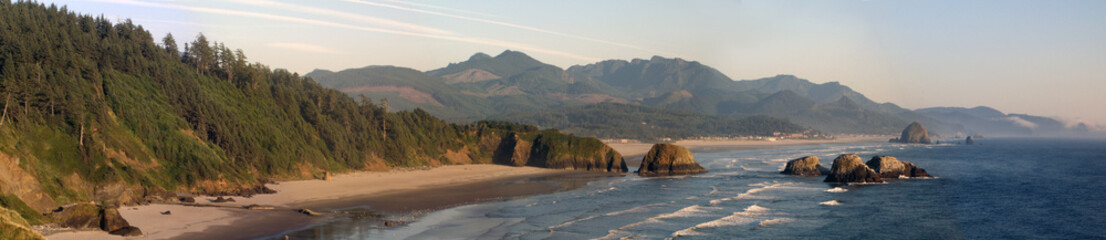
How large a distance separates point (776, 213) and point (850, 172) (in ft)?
103

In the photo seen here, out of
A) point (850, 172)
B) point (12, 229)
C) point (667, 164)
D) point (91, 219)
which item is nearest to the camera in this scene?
point (12, 229)

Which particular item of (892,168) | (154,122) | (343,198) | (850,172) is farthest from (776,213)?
(154,122)

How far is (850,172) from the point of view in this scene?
84.9 m

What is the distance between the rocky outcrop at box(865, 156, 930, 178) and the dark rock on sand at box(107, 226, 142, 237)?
78827 millimetres

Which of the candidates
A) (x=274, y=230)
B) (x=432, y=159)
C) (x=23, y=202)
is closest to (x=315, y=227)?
(x=274, y=230)

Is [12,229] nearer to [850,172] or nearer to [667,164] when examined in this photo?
[850,172]

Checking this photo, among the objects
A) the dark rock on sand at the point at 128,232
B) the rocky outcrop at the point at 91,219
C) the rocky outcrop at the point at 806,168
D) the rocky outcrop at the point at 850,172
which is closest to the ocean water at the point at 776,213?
the rocky outcrop at the point at 850,172

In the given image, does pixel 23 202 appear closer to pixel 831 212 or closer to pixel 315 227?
pixel 315 227

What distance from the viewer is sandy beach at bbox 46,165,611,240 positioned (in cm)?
4353

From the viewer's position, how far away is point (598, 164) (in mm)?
111312

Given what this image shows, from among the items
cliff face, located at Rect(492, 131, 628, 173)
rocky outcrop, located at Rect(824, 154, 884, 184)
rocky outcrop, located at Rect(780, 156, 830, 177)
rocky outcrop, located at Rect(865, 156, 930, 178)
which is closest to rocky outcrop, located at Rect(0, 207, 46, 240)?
rocky outcrop, located at Rect(824, 154, 884, 184)

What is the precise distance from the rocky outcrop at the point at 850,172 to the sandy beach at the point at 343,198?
29.0m

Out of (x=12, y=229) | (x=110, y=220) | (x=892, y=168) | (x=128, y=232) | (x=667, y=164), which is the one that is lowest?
(x=128, y=232)

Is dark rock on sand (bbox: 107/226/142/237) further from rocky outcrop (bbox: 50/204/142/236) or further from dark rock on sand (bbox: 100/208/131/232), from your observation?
dark rock on sand (bbox: 100/208/131/232)
